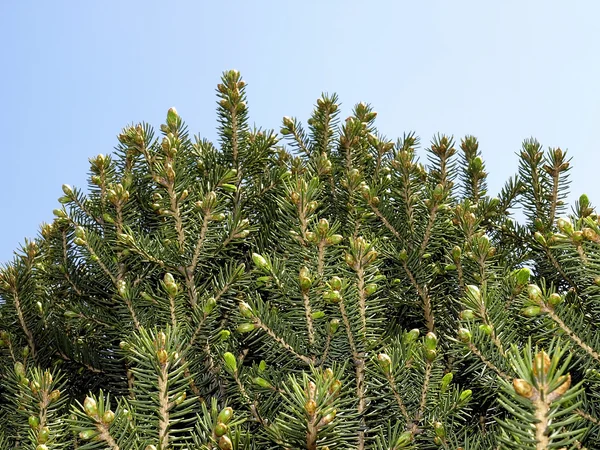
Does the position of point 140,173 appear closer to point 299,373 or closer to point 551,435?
point 299,373

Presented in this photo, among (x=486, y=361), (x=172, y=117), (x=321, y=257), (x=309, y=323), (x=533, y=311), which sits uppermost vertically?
(x=172, y=117)

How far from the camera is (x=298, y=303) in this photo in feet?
6.64

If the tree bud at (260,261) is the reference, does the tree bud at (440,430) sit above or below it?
below

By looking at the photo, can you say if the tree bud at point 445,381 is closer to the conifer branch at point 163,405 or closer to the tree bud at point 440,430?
the tree bud at point 440,430

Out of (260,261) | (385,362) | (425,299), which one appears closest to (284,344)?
(260,261)

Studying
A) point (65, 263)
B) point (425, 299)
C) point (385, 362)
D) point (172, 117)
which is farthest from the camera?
point (172, 117)

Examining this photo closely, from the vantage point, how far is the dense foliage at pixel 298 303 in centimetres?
165

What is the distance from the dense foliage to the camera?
1.65m

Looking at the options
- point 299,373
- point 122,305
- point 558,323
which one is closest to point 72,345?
point 122,305

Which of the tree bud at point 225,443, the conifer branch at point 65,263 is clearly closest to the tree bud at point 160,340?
the tree bud at point 225,443

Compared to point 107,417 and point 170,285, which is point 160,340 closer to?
point 107,417

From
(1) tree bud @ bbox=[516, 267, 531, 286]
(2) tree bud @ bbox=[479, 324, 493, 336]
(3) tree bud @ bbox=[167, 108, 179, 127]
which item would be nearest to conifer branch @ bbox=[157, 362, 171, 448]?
(2) tree bud @ bbox=[479, 324, 493, 336]

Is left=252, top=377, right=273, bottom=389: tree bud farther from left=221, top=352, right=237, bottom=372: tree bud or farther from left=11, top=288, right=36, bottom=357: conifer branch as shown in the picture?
left=11, top=288, right=36, bottom=357: conifer branch

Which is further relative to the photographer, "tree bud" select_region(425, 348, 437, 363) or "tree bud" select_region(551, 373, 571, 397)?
"tree bud" select_region(425, 348, 437, 363)
